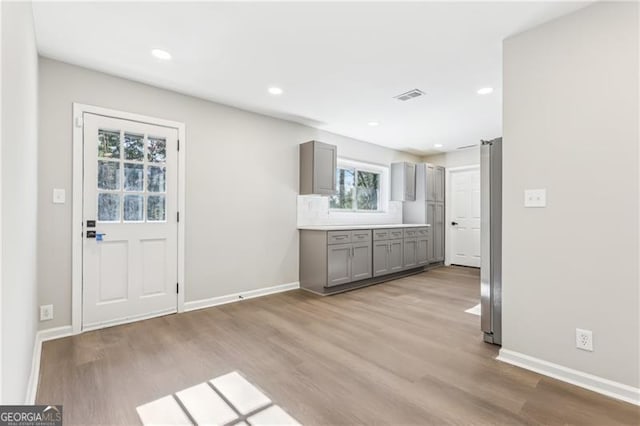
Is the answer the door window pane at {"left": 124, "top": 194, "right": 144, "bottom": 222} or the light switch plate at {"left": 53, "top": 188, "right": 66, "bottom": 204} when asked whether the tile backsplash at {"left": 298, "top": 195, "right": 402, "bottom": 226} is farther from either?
the light switch plate at {"left": 53, "top": 188, "right": 66, "bottom": 204}

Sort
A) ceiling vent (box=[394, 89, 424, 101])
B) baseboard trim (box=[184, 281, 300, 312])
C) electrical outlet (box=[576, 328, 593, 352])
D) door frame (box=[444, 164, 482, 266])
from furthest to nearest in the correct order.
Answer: door frame (box=[444, 164, 482, 266])
baseboard trim (box=[184, 281, 300, 312])
ceiling vent (box=[394, 89, 424, 101])
electrical outlet (box=[576, 328, 593, 352])

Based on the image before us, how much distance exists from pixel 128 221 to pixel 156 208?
0.95ft

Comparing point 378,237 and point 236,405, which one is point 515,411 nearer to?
point 236,405

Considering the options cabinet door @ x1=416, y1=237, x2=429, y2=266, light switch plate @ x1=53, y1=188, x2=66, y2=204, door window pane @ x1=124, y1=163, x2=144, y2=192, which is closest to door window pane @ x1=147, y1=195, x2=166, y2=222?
door window pane @ x1=124, y1=163, x2=144, y2=192

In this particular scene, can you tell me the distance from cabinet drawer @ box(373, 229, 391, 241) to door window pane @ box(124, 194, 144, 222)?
10.5 ft

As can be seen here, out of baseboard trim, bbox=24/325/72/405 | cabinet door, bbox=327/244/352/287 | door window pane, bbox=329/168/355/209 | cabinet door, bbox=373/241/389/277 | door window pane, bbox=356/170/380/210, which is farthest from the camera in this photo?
door window pane, bbox=356/170/380/210

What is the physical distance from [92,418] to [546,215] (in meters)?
3.02

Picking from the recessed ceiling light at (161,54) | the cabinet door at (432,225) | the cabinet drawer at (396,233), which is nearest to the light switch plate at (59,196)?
the recessed ceiling light at (161,54)

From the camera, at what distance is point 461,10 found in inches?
80.2

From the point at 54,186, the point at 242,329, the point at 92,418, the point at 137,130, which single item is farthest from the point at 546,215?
the point at 54,186

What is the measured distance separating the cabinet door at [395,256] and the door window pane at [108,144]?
3965 mm

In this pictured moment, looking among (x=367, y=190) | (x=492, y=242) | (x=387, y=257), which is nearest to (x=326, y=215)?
(x=387, y=257)

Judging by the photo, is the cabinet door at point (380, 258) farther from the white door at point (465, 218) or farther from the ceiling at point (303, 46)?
the white door at point (465, 218)

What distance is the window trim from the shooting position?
543 centimetres
